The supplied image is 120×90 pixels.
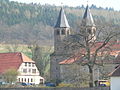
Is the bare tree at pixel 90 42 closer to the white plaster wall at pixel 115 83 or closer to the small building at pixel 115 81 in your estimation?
the small building at pixel 115 81

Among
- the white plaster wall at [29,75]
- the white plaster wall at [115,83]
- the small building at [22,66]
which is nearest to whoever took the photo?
the white plaster wall at [115,83]

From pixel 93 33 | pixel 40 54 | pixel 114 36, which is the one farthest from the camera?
pixel 40 54

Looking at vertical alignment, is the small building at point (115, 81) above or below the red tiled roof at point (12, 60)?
below

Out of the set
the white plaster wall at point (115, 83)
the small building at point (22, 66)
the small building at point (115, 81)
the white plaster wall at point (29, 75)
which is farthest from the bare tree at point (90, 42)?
the white plaster wall at point (29, 75)

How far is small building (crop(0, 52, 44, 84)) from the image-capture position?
101m

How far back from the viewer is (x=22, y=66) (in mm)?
102562

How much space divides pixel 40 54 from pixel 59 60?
1051cm

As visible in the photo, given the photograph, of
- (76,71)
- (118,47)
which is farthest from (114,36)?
(118,47)

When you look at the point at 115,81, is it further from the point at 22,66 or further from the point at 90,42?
the point at 22,66

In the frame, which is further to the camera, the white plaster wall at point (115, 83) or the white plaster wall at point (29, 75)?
the white plaster wall at point (29, 75)

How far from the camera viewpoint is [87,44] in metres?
65.8

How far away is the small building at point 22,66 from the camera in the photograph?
3990 inches

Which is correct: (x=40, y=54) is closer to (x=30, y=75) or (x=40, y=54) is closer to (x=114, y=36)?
(x=30, y=75)

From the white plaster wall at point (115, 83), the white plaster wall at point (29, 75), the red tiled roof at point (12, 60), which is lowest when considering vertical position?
the white plaster wall at point (115, 83)
